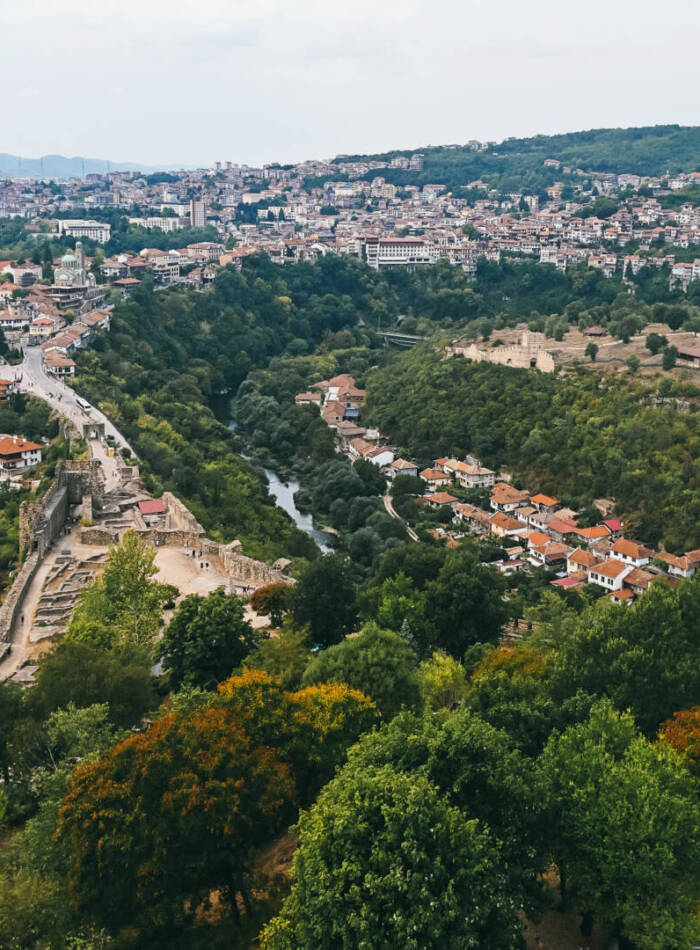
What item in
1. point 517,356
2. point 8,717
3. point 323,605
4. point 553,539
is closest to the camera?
point 8,717

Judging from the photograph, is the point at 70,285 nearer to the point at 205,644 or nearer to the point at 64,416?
the point at 64,416

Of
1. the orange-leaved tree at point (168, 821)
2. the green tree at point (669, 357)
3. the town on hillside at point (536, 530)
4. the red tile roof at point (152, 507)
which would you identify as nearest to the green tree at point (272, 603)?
the red tile roof at point (152, 507)

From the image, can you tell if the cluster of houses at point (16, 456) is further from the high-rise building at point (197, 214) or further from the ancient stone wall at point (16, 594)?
the high-rise building at point (197, 214)

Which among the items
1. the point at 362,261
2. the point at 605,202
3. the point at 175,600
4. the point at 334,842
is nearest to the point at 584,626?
the point at 334,842

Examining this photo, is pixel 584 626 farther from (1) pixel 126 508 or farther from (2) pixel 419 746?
(1) pixel 126 508

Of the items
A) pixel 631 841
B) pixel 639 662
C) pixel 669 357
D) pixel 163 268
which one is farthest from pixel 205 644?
pixel 163 268

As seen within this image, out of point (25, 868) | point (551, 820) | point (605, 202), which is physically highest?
point (605, 202)

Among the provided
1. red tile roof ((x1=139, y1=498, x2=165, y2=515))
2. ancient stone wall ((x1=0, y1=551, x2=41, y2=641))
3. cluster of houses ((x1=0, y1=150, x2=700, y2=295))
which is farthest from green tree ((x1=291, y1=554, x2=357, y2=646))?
cluster of houses ((x1=0, y1=150, x2=700, y2=295))
